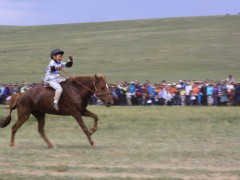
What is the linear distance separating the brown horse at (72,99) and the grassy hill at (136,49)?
29167 millimetres

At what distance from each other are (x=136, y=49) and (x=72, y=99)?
49.5 meters

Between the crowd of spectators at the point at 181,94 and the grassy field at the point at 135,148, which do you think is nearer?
the grassy field at the point at 135,148

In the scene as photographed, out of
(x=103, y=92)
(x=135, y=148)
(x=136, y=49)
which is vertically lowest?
(x=135, y=148)

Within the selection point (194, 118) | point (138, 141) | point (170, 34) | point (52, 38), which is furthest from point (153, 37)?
point (138, 141)

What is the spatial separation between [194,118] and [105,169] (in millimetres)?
10375

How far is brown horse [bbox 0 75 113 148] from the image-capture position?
45.3 ft

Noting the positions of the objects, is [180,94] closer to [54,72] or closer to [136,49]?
[54,72]

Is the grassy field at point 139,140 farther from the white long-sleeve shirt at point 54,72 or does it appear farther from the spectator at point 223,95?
the spectator at point 223,95

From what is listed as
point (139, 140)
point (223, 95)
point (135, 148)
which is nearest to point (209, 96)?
point (223, 95)

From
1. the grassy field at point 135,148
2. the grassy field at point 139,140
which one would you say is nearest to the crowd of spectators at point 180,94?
the grassy field at point 139,140

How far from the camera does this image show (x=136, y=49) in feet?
206

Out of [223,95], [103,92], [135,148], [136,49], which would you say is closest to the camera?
[135,148]

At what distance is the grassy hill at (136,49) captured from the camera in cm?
4881

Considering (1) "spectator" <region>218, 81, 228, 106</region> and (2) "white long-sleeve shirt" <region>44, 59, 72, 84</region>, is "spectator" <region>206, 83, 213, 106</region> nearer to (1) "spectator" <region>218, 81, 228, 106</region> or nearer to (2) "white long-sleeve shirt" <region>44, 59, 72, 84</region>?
(1) "spectator" <region>218, 81, 228, 106</region>
